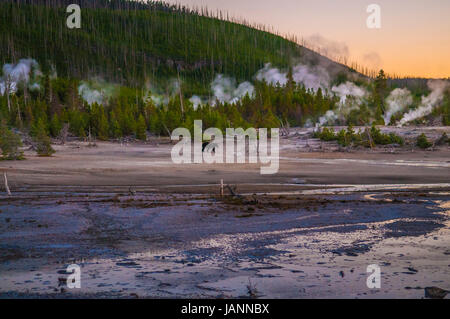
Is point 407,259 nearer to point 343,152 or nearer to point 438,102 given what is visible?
point 343,152

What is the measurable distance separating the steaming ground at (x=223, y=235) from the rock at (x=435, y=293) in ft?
0.89

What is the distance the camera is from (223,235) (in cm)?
1295

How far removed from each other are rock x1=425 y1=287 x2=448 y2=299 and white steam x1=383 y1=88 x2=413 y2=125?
7540 cm

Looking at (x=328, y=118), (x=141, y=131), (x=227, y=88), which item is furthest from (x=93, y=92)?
(x=141, y=131)

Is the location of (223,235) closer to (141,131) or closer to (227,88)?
(141,131)

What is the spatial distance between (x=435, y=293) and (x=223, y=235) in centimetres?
594

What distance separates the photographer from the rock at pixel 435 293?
26.6 feet

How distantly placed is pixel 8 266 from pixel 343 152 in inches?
1391

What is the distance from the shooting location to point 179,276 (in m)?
9.38

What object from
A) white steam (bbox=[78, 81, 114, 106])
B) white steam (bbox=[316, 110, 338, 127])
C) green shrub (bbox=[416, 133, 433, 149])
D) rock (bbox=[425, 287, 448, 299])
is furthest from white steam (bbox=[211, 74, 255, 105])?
rock (bbox=[425, 287, 448, 299])

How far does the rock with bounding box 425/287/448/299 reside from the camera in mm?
8102

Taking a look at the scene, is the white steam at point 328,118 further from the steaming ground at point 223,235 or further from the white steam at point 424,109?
the steaming ground at point 223,235

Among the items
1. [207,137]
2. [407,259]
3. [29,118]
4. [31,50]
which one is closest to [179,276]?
[407,259]
